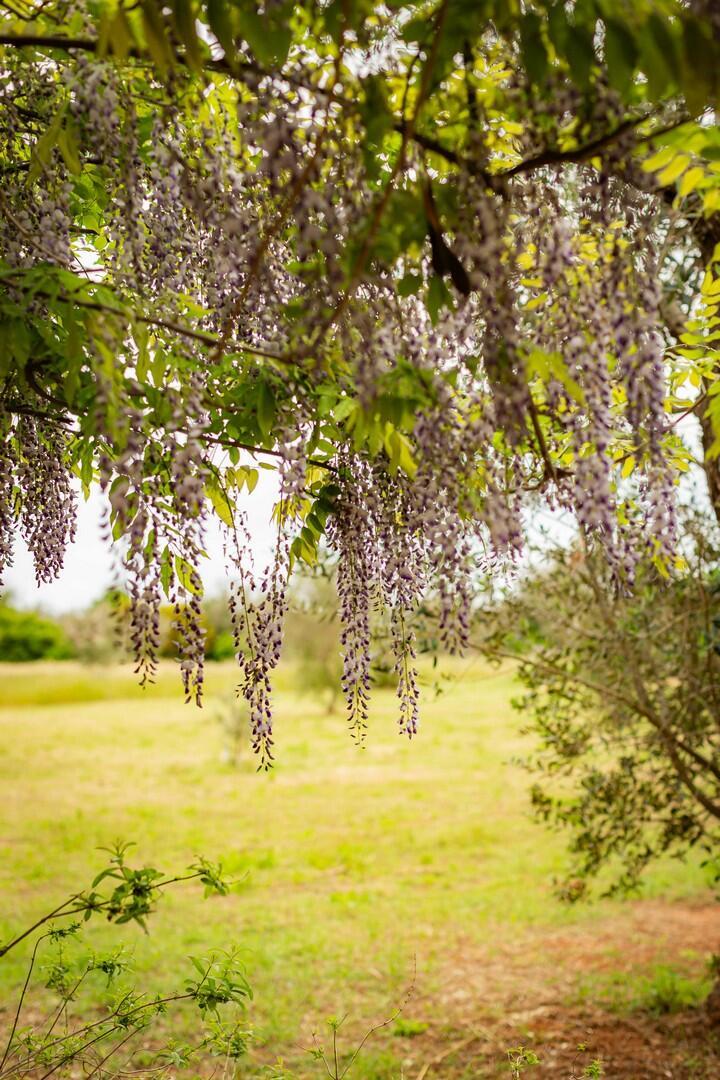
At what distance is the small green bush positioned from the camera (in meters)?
31.6

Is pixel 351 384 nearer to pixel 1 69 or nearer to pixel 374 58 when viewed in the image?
pixel 374 58

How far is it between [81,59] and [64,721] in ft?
67.9

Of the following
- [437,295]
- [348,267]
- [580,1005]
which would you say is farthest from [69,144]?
[580,1005]

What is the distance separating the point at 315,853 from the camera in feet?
33.1

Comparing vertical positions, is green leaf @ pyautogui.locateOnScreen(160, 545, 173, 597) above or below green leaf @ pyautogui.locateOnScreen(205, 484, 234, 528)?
below

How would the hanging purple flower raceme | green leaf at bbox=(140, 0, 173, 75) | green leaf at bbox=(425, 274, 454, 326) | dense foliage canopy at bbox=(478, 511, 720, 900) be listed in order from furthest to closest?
dense foliage canopy at bbox=(478, 511, 720, 900) → the hanging purple flower raceme → green leaf at bbox=(425, 274, 454, 326) → green leaf at bbox=(140, 0, 173, 75)

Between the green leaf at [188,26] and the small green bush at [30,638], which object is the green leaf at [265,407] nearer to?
the green leaf at [188,26]

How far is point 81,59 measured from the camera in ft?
7.39

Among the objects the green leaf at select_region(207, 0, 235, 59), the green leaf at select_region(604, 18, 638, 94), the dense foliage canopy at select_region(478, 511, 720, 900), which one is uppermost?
the green leaf at select_region(207, 0, 235, 59)

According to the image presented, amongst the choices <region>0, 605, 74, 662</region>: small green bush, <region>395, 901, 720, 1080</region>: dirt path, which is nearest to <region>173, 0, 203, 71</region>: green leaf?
<region>395, 901, 720, 1080</region>: dirt path

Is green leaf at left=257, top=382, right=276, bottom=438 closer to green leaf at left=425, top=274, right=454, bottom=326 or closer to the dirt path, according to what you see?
green leaf at left=425, top=274, right=454, bottom=326

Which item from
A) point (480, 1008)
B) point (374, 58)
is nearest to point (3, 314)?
point (374, 58)

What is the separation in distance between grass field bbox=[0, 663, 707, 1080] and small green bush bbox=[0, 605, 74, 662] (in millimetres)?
12703

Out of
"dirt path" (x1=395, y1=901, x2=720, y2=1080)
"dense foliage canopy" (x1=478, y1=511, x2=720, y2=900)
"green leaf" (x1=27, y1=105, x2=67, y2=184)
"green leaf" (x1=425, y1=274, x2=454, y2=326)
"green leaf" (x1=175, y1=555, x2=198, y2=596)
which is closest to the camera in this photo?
"green leaf" (x1=425, y1=274, x2=454, y2=326)
